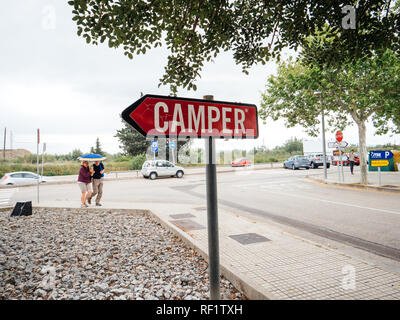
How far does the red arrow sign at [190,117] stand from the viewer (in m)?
1.60

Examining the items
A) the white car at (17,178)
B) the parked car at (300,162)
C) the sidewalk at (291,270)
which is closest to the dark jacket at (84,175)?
the sidewalk at (291,270)

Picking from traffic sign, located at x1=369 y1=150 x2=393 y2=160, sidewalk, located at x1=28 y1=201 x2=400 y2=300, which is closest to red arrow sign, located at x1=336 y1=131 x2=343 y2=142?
traffic sign, located at x1=369 y1=150 x2=393 y2=160

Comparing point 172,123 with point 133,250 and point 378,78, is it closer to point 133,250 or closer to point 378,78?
point 133,250

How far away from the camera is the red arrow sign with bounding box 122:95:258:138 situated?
5.26 feet

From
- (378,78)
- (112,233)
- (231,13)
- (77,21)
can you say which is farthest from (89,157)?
(378,78)

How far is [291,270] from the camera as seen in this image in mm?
3436

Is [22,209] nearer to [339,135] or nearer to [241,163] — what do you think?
[339,135]

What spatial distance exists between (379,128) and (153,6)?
47.0ft

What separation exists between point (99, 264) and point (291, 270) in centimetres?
283

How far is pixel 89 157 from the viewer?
8664mm

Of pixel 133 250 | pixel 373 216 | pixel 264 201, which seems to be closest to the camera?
pixel 133 250

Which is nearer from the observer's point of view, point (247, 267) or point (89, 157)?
point (247, 267)

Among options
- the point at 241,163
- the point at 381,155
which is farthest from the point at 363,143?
the point at 241,163

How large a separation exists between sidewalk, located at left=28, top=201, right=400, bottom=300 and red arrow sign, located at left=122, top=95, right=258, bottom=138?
1.95m
